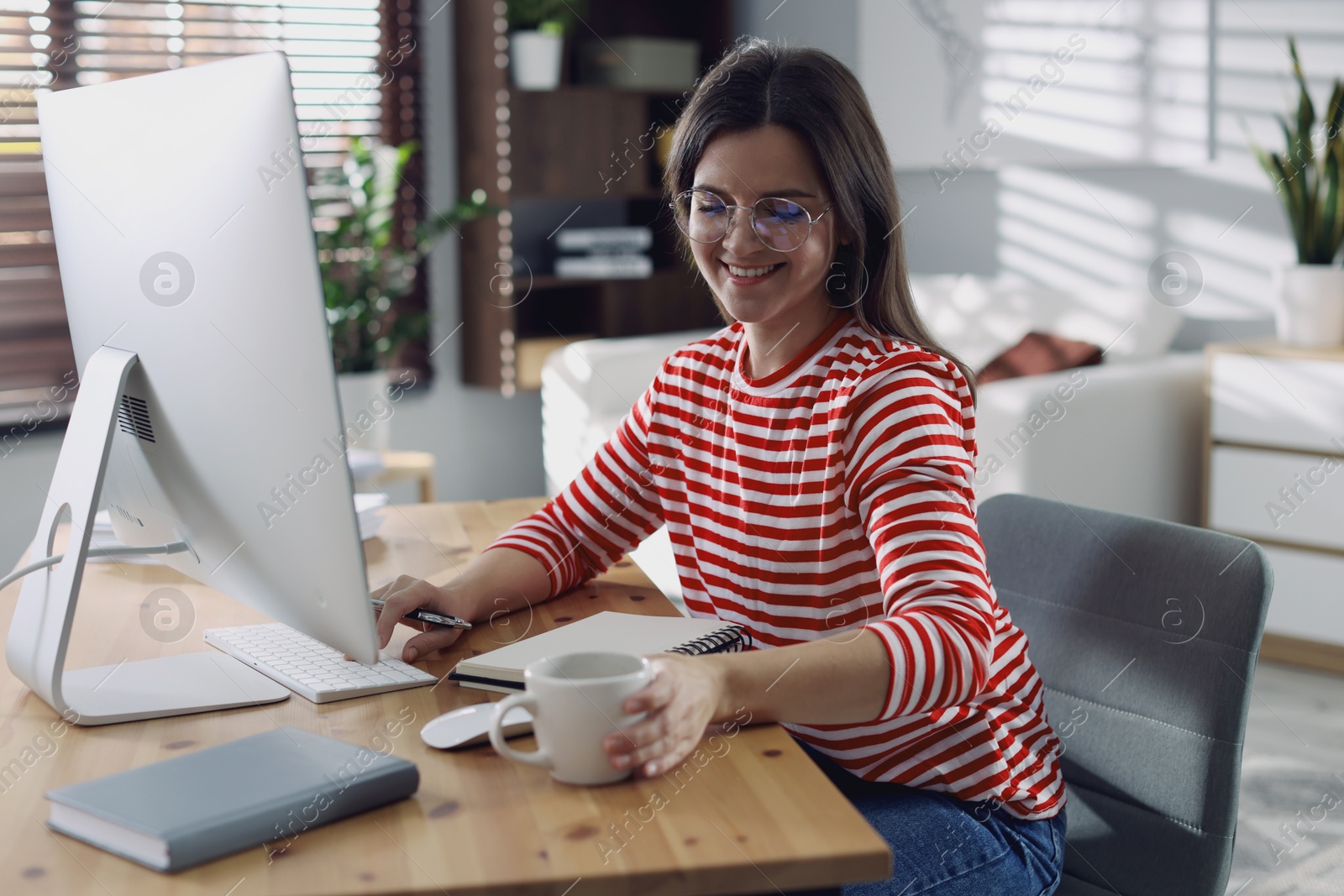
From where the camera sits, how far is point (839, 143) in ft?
3.82

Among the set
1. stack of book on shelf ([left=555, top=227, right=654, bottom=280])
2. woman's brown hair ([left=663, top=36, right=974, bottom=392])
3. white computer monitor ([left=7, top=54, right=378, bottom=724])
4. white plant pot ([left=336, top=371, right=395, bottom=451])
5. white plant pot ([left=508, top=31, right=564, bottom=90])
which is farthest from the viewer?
stack of book on shelf ([left=555, top=227, right=654, bottom=280])

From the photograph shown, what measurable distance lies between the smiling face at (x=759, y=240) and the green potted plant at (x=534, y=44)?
3.03 meters

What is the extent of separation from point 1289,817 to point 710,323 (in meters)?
2.96

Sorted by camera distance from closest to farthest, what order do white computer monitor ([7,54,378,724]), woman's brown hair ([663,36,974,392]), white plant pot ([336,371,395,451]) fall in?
1. white computer monitor ([7,54,378,724])
2. woman's brown hair ([663,36,974,392])
3. white plant pot ([336,371,395,451])

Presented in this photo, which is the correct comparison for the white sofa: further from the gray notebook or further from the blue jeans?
the gray notebook

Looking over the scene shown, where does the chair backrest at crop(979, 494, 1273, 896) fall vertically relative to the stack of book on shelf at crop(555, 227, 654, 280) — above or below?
below

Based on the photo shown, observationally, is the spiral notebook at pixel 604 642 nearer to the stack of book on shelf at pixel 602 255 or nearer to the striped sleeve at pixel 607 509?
the striped sleeve at pixel 607 509

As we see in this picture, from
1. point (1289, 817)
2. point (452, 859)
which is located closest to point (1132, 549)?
point (452, 859)

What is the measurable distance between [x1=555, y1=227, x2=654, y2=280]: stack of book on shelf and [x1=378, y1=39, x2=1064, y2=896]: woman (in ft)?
9.78

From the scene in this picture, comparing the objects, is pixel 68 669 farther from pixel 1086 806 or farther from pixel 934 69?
pixel 934 69

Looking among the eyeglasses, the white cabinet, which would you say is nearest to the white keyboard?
the eyeglasses

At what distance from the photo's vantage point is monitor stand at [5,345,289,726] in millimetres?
941

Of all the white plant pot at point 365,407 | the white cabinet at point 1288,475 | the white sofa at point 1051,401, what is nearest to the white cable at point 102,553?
the white sofa at point 1051,401

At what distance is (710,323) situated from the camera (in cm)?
473
